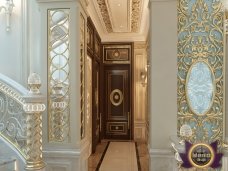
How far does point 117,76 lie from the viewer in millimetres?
8109

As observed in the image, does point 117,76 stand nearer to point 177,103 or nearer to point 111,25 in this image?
point 111,25

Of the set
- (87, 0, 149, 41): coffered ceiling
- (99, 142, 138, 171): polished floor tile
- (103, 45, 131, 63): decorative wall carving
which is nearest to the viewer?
(99, 142, 138, 171): polished floor tile

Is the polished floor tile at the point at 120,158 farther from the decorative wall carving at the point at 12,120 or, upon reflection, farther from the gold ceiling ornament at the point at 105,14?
the gold ceiling ornament at the point at 105,14

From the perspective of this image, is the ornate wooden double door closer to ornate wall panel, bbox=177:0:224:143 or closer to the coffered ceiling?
the coffered ceiling

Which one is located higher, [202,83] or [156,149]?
[202,83]

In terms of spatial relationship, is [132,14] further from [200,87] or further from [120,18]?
[200,87]

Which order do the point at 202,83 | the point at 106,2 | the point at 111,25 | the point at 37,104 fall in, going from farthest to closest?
1. the point at 111,25
2. the point at 106,2
3. the point at 202,83
4. the point at 37,104

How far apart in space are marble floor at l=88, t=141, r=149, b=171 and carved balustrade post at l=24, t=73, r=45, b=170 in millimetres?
2229

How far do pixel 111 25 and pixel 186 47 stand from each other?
157 inches

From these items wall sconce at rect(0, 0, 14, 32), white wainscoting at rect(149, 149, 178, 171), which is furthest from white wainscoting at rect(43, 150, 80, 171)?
wall sconce at rect(0, 0, 14, 32)

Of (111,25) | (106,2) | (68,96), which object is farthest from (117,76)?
(68,96)

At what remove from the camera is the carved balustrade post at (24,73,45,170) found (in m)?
2.95

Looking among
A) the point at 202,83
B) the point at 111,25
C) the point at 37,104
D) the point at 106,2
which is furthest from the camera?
the point at 111,25

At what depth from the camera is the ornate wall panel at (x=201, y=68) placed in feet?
10.3
